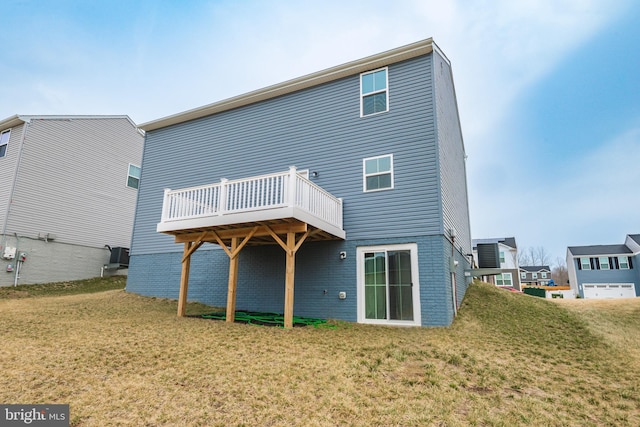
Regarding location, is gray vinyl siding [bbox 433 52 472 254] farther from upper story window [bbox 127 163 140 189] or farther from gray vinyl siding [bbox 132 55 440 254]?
upper story window [bbox 127 163 140 189]

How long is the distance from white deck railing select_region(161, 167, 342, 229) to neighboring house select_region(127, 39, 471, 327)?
31 mm

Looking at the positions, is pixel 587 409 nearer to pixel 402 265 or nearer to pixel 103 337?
pixel 402 265

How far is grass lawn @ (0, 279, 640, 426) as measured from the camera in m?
3.75

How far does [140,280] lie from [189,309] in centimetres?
324

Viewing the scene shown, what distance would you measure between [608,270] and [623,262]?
124cm

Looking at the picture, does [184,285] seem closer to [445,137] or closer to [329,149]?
[329,149]

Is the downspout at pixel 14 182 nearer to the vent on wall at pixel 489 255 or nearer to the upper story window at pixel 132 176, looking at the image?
the upper story window at pixel 132 176

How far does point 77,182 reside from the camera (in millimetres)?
16078

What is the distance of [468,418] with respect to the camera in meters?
3.73

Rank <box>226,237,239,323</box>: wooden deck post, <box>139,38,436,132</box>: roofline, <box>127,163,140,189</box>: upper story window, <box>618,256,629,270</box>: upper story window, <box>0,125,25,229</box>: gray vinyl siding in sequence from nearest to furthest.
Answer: <box>226,237,239,323</box>: wooden deck post
<box>139,38,436,132</box>: roofline
<box>0,125,25,229</box>: gray vinyl siding
<box>127,163,140,189</box>: upper story window
<box>618,256,629,270</box>: upper story window

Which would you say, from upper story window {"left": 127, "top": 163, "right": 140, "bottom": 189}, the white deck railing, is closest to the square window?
the white deck railing

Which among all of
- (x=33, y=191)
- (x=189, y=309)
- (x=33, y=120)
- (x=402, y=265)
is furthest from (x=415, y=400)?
(x=33, y=120)

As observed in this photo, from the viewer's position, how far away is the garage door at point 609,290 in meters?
28.4

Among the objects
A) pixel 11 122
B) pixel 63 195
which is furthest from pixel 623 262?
pixel 11 122
